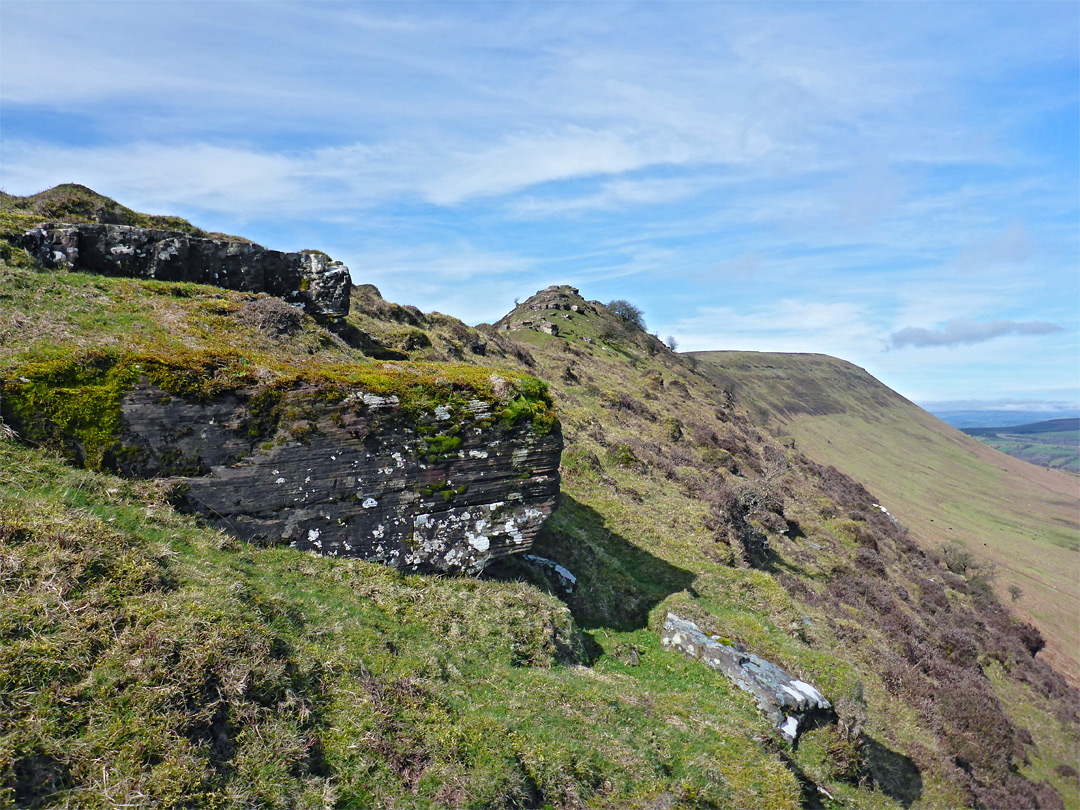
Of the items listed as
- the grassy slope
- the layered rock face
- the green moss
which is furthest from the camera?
the grassy slope

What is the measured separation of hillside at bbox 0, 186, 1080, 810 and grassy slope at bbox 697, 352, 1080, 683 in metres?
45.1

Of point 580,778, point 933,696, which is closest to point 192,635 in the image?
point 580,778

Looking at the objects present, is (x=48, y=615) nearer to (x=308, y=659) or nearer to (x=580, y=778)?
(x=308, y=659)

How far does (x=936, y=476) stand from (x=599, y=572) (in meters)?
145

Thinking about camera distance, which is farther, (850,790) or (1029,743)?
(1029,743)

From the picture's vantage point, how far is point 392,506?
1086 centimetres

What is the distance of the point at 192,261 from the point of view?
52.6 ft

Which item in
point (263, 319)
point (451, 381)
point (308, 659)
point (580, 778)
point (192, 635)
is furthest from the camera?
point (263, 319)

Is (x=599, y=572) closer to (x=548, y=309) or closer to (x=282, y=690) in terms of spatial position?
(x=282, y=690)

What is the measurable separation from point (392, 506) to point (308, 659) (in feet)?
13.3

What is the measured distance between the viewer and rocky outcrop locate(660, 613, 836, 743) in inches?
450

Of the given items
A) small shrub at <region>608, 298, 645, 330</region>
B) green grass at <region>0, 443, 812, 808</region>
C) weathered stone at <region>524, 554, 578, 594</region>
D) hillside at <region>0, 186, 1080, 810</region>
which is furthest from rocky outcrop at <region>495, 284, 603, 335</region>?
green grass at <region>0, 443, 812, 808</region>

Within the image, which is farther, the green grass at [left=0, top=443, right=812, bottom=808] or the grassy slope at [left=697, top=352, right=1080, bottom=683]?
the grassy slope at [left=697, top=352, right=1080, bottom=683]

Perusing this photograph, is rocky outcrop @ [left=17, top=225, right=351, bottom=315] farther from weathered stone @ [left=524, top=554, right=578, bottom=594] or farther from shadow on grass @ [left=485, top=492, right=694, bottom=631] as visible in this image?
weathered stone @ [left=524, top=554, right=578, bottom=594]
